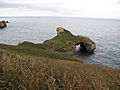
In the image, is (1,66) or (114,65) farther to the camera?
(114,65)

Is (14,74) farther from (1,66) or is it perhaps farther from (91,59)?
(91,59)

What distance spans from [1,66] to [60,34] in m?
82.6

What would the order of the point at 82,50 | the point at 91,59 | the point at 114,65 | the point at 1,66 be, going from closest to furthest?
the point at 1,66, the point at 114,65, the point at 91,59, the point at 82,50

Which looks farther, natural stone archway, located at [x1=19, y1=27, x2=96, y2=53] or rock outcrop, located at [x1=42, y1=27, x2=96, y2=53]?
rock outcrop, located at [x1=42, y1=27, x2=96, y2=53]

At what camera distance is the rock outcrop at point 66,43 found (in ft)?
246

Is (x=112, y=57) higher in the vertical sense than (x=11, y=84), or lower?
lower

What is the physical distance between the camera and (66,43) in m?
79.3

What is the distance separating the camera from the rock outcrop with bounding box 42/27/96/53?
74.9 meters

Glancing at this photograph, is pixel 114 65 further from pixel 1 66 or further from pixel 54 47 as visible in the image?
pixel 1 66

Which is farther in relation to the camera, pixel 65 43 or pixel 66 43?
pixel 66 43

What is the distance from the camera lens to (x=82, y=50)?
8794 cm

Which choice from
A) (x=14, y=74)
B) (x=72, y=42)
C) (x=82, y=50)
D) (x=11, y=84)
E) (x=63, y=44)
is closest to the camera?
(x=11, y=84)

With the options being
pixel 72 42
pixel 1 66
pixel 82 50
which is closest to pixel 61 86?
pixel 1 66

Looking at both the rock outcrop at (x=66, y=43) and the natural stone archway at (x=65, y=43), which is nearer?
the natural stone archway at (x=65, y=43)
